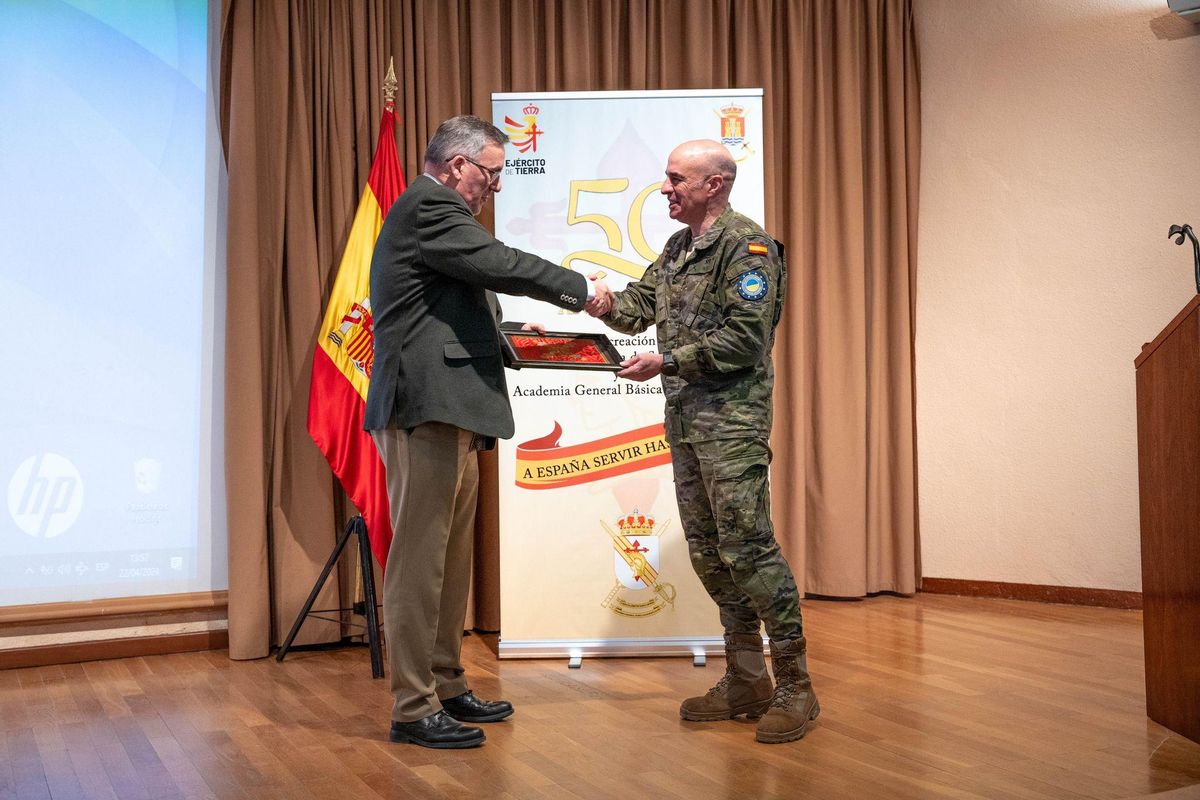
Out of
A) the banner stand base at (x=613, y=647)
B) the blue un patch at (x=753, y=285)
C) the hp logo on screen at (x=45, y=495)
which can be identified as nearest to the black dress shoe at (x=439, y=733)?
the banner stand base at (x=613, y=647)

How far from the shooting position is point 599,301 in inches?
126

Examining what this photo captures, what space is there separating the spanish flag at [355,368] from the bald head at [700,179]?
4.98 feet

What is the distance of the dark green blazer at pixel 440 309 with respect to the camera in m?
2.86

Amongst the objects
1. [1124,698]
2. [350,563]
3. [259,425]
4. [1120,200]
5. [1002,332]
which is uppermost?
[1120,200]

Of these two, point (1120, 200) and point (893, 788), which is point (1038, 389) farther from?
point (893, 788)

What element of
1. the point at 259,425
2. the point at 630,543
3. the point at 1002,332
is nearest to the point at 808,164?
the point at 1002,332

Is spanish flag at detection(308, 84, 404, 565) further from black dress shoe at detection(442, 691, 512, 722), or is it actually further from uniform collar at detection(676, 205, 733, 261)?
uniform collar at detection(676, 205, 733, 261)

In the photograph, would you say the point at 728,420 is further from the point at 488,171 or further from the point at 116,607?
the point at 116,607

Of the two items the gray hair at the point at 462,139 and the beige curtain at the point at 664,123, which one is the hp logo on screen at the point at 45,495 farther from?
the gray hair at the point at 462,139

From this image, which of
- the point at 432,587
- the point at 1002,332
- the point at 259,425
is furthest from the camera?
the point at 1002,332

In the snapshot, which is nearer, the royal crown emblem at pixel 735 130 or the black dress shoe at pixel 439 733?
the black dress shoe at pixel 439 733

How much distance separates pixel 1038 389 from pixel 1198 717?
8.58ft

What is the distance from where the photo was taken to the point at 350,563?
4.46 m

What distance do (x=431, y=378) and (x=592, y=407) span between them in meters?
1.26
